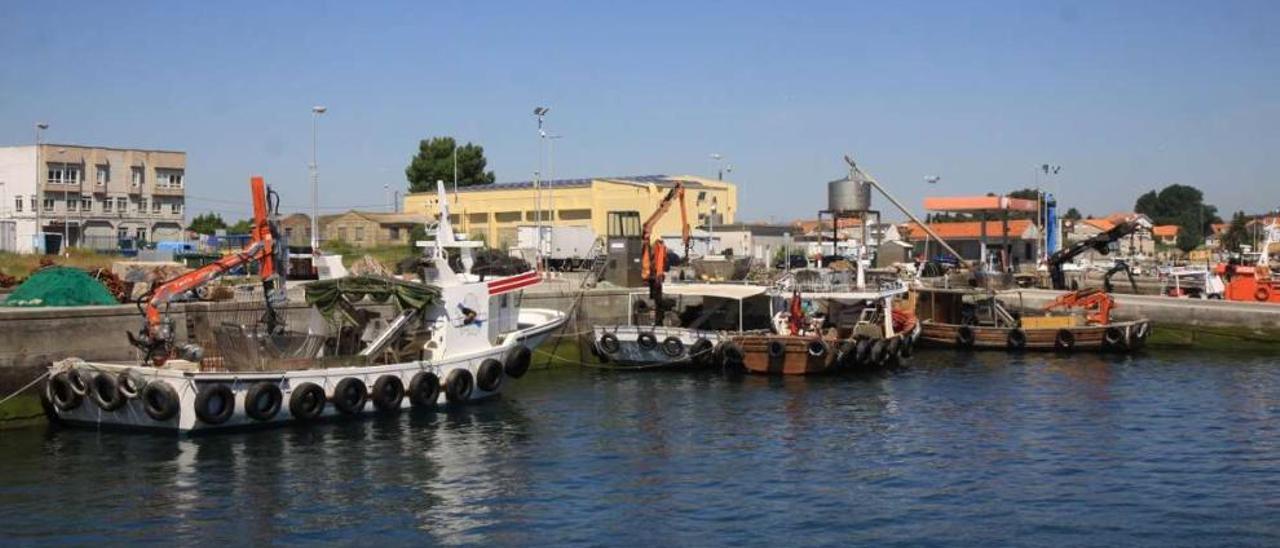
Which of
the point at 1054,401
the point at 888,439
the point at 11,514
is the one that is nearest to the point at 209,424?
the point at 11,514

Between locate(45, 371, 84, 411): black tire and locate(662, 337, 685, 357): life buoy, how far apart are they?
16733 millimetres

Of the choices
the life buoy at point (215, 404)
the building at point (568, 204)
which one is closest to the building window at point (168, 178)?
the building at point (568, 204)

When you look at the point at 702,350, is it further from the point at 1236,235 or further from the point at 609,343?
the point at 1236,235

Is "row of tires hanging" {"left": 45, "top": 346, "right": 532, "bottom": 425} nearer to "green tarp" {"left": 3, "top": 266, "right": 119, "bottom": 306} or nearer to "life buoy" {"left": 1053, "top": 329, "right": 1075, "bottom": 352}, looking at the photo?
"green tarp" {"left": 3, "top": 266, "right": 119, "bottom": 306}

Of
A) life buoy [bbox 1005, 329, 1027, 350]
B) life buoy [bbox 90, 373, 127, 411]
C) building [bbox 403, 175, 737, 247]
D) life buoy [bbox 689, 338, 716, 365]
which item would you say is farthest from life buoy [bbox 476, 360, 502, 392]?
building [bbox 403, 175, 737, 247]

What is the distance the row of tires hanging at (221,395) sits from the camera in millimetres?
24469

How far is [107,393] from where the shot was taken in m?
24.7

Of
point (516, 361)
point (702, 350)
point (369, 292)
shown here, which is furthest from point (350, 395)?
point (702, 350)

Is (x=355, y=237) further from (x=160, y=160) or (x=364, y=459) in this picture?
(x=364, y=459)

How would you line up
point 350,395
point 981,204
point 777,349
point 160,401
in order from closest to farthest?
point 160,401 → point 350,395 → point 777,349 → point 981,204

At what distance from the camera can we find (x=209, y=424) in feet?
81.4

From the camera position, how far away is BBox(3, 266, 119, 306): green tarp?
98.9ft

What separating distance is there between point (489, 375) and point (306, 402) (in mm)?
5173

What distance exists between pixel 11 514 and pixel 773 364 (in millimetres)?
21320
